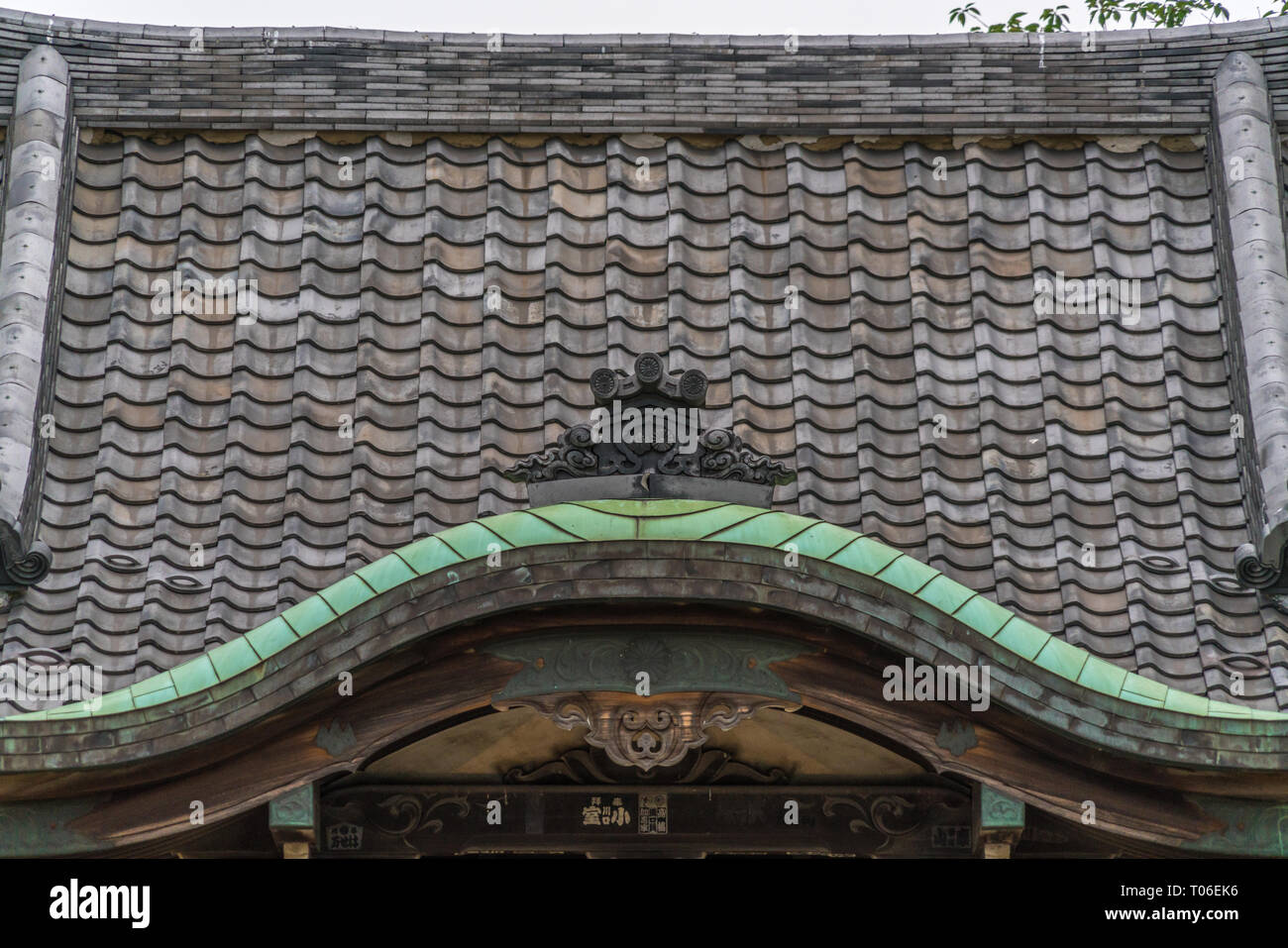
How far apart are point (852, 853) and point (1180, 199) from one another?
4966 mm

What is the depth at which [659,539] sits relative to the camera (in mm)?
8242

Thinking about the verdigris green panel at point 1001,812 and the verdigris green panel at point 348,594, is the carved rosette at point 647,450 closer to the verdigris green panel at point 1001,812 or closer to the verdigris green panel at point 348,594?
the verdigris green panel at point 348,594

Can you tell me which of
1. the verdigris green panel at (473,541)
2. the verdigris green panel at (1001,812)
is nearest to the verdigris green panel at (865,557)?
the verdigris green panel at (1001,812)

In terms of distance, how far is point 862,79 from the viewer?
42.1 ft

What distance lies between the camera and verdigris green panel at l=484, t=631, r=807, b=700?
845 cm

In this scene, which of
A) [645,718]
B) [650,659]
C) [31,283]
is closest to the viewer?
[650,659]

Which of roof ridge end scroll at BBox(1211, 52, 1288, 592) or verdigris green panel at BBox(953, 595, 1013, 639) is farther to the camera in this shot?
roof ridge end scroll at BBox(1211, 52, 1288, 592)

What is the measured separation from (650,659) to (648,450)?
883mm

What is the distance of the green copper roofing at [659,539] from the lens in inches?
326

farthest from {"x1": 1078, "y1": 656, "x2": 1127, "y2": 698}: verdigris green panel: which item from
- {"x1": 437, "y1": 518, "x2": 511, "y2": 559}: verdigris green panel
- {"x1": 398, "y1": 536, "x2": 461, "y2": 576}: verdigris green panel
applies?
{"x1": 398, "y1": 536, "x2": 461, "y2": 576}: verdigris green panel

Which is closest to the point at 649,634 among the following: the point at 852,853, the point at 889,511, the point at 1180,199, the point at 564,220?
the point at 852,853

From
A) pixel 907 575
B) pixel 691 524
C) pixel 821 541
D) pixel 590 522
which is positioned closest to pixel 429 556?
pixel 590 522

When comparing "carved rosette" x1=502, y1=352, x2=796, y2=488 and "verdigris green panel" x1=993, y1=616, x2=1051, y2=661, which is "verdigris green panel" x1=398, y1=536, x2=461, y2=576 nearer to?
"carved rosette" x1=502, y1=352, x2=796, y2=488

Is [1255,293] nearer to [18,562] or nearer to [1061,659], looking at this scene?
[1061,659]
